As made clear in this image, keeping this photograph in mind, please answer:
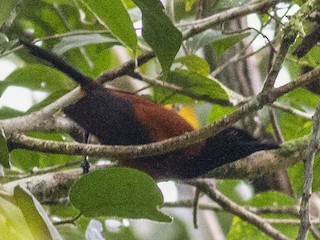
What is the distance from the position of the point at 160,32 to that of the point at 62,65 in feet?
1.30

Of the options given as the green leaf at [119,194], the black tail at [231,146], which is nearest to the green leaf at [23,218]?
the green leaf at [119,194]

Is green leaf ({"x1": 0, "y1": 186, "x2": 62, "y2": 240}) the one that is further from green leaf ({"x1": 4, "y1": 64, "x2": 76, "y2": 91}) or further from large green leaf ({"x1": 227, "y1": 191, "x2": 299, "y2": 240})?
large green leaf ({"x1": 227, "y1": 191, "x2": 299, "y2": 240})

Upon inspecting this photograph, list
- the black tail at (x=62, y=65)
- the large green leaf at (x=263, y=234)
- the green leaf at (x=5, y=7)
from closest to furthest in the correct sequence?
the green leaf at (x=5, y=7) → the black tail at (x=62, y=65) → the large green leaf at (x=263, y=234)

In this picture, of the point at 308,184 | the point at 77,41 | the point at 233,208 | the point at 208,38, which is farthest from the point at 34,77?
the point at 308,184

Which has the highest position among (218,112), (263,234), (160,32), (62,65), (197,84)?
(160,32)

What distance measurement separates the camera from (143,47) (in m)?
1.83

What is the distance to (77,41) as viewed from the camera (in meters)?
1.53

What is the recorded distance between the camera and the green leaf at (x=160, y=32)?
113 centimetres

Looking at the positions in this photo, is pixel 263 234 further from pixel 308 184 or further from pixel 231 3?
pixel 308 184

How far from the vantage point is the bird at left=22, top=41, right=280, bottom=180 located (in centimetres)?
155

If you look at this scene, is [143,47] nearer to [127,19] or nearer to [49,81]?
[49,81]

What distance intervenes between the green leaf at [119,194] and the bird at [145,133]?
42 cm

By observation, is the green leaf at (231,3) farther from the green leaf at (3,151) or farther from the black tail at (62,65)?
the green leaf at (3,151)

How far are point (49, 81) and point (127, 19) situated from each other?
81cm
